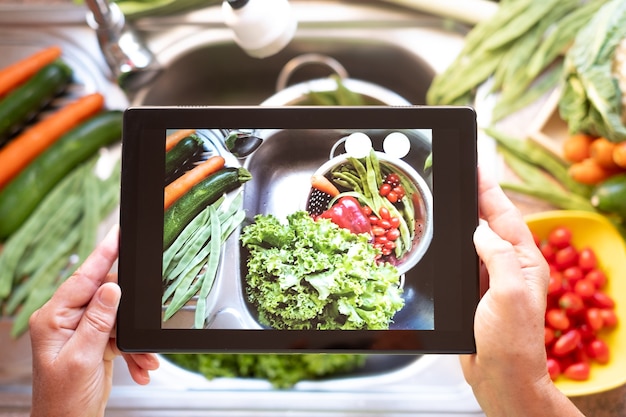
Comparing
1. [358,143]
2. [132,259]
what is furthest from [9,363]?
[358,143]

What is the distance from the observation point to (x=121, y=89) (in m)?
1.23

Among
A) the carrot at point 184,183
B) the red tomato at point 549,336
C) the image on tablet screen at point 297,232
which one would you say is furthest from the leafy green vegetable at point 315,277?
the red tomato at point 549,336

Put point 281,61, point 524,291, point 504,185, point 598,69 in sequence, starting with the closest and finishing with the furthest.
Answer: point 524,291, point 598,69, point 504,185, point 281,61

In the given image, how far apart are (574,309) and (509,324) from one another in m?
0.34

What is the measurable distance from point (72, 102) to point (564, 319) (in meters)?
1.13

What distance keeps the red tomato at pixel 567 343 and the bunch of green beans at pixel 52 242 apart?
93 cm

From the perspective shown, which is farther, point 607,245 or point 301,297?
point 607,245

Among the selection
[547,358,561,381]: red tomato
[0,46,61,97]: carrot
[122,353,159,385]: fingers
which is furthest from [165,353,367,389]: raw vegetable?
[0,46,61,97]: carrot

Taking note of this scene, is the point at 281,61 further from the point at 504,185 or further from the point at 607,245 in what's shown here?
the point at 607,245

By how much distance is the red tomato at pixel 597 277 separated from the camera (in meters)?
1.08

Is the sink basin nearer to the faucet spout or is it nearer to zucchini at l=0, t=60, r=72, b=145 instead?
the faucet spout

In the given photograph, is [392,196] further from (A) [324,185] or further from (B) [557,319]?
(B) [557,319]

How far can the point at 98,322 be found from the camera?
0.83 meters

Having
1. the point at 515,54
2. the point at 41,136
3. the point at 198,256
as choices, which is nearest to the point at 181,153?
the point at 198,256
